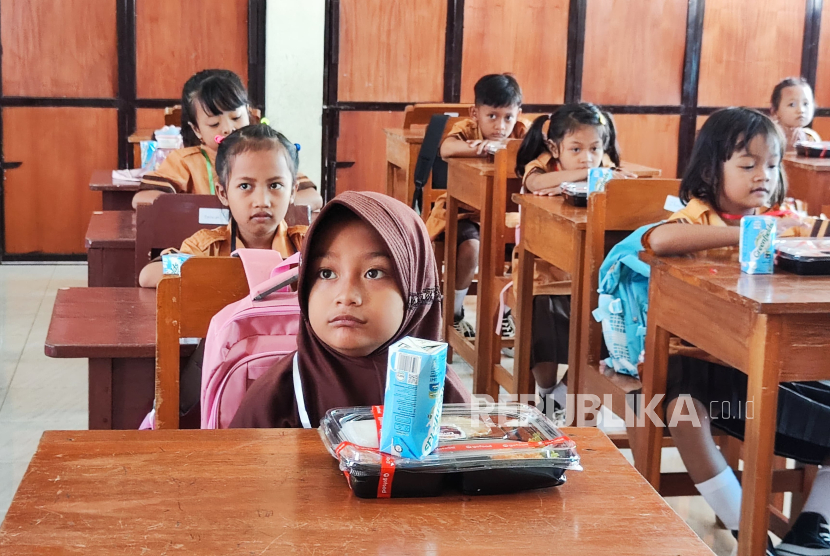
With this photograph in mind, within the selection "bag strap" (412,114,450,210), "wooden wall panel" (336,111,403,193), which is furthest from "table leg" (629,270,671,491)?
"wooden wall panel" (336,111,403,193)

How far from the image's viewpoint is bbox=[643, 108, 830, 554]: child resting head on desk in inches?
81.8

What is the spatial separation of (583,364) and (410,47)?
13.7 feet

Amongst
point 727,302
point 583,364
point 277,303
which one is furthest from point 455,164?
point 277,303

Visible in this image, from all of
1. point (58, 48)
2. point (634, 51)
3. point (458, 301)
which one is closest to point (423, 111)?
point (458, 301)

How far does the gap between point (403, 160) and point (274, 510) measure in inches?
158

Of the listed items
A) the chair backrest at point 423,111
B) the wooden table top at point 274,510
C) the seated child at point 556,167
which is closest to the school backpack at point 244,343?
the wooden table top at point 274,510

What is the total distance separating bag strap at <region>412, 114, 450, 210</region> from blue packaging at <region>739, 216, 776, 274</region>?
8.53ft

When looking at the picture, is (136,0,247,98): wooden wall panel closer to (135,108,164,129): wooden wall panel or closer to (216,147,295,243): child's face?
(135,108,164,129): wooden wall panel

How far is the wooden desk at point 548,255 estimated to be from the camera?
269 centimetres

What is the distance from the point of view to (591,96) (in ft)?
22.0

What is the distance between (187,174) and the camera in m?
3.57

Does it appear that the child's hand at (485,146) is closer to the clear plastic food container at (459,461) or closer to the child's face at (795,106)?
the child's face at (795,106)

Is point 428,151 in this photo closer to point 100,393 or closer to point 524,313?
point 524,313

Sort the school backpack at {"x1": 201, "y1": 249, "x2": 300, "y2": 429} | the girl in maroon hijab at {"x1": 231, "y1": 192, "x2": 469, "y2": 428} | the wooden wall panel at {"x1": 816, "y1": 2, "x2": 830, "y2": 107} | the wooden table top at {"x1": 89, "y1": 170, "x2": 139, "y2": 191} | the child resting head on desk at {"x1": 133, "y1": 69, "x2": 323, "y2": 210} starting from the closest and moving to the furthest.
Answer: the girl in maroon hijab at {"x1": 231, "y1": 192, "x2": 469, "y2": 428}
the school backpack at {"x1": 201, "y1": 249, "x2": 300, "y2": 429}
the child resting head on desk at {"x1": 133, "y1": 69, "x2": 323, "y2": 210}
the wooden table top at {"x1": 89, "y1": 170, "x2": 139, "y2": 191}
the wooden wall panel at {"x1": 816, "y1": 2, "x2": 830, "y2": 107}
